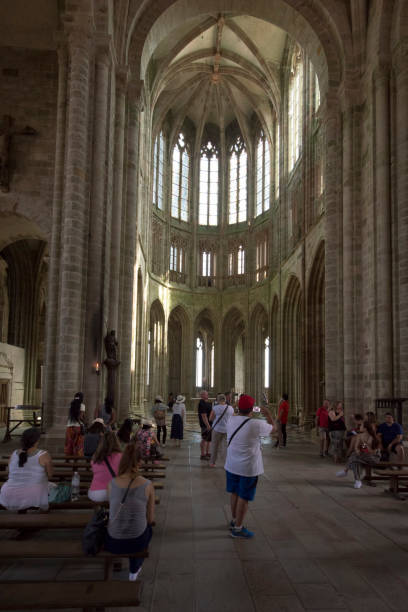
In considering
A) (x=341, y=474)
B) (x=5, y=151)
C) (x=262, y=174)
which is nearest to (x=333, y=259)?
(x=341, y=474)

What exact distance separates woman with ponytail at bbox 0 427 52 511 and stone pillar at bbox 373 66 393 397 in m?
11.1

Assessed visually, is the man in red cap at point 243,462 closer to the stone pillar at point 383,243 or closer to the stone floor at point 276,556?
the stone floor at point 276,556

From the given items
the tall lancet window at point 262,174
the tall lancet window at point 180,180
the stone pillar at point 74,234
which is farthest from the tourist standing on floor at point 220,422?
the tall lancet window at point 180,180

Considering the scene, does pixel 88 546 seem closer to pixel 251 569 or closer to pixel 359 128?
pixel 251 569

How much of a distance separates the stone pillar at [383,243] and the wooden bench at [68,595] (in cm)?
1247

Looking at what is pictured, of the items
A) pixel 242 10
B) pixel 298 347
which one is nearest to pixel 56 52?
pixel 242 10

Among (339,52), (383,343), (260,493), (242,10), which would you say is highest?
(242,10)

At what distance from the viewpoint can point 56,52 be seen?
51.4 ft

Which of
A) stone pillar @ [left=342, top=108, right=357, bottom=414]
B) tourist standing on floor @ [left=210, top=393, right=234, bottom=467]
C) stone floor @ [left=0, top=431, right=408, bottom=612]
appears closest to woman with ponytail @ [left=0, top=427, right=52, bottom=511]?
stone floor @ [left=0, top=431, right=408, bottom=612]

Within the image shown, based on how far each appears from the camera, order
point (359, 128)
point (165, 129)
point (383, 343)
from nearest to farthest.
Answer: point (383, 343) → point (359, 128) → point (165, 129)

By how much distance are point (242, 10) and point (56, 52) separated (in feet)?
29.9

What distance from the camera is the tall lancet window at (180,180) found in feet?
127

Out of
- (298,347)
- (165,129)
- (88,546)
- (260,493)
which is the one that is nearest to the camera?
(88,546)

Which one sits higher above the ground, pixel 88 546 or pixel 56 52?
pixel 56 52
